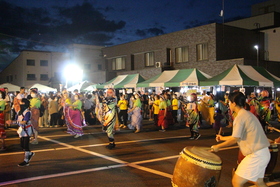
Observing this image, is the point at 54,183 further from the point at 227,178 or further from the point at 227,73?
the point at 227,73

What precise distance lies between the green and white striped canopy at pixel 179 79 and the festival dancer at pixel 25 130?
12.1 metres

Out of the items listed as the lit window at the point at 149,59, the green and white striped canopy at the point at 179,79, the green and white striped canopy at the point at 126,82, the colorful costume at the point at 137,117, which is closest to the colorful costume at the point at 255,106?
the colorful costume at the point at 137,117

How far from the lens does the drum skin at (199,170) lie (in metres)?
3.95

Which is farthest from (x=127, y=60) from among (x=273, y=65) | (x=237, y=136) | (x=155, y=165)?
(x=237, y=136)

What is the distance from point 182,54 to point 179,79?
27.0 feet

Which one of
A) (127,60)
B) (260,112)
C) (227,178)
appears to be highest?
(127,60)

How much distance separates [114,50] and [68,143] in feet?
83.5

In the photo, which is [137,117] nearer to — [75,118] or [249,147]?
[75,118]

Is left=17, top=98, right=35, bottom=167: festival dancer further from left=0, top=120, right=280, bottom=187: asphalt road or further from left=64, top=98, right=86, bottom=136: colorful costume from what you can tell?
left=64, top=98, right=86, bottom=136: colorful costume

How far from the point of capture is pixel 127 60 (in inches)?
1289

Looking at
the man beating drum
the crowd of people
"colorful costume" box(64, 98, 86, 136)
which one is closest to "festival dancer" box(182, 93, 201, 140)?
the crowd of people

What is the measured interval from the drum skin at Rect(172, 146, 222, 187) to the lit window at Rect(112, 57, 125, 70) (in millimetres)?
30207

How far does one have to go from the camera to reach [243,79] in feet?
53.1

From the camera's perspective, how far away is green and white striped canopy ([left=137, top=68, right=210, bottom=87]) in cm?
1802
